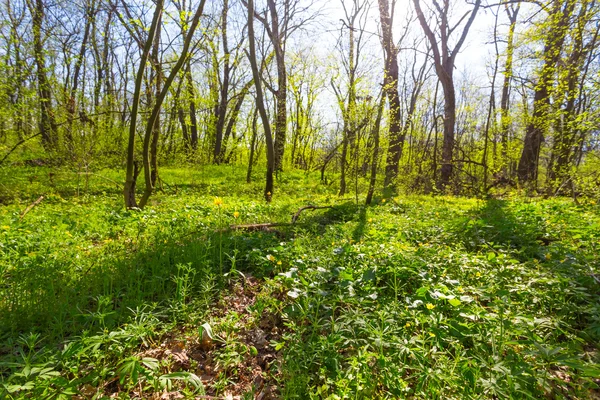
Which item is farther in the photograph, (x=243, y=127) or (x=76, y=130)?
(x=243, y=127)

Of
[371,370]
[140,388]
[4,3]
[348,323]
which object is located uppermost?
[4,3]

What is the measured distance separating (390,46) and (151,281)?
9.09 m

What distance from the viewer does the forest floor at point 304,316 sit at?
1.52 m

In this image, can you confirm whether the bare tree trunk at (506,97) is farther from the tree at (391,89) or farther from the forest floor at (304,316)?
the forest floor at (304,316)

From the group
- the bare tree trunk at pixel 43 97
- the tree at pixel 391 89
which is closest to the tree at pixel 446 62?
the tree at pixel 391 89

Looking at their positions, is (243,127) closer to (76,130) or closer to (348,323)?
(76,130)

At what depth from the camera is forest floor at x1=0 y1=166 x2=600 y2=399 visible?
152 centimetres

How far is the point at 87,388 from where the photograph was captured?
5.06ft

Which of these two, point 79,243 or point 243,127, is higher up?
point 243,127

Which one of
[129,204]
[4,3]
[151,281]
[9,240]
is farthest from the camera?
[4,3]

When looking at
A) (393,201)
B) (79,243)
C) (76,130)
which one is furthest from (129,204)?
(393,201)

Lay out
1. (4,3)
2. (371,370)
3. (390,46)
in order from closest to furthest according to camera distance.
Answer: (371,370), (390,46), (4,3)

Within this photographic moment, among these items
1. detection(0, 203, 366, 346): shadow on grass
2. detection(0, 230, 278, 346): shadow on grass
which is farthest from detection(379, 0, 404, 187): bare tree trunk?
detection(0, 230, 278, 346): shadow on grass

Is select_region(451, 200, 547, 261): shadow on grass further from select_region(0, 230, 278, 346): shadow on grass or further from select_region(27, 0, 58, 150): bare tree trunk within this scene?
select_region(27, 0, 58, 150): bare tree trunk
